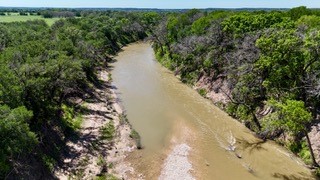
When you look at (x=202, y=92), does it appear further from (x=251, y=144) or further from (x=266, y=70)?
(x=251, y=144)

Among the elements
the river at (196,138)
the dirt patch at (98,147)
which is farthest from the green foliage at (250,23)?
the dirt patch at (98,147)

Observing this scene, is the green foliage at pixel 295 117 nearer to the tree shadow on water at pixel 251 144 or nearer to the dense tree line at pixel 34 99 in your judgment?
the tree shadow on water at pixel 251 144

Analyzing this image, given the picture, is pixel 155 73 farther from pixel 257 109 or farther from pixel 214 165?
pixel 214 165

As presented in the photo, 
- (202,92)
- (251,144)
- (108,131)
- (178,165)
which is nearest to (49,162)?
(108,131)

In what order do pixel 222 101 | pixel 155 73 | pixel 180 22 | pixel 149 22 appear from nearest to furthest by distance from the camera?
pixel 222 101
pixel 155 73
pixel 180 22
pixel 149 22

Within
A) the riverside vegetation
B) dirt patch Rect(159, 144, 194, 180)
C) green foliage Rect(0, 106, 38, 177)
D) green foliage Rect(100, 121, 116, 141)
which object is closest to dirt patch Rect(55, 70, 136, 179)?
green foliage Rect(100, 121, 116, 141)

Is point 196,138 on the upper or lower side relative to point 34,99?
lower

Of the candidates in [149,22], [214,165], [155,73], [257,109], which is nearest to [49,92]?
[214,165]
